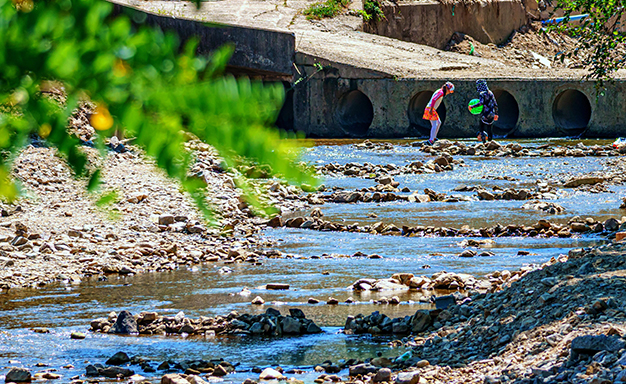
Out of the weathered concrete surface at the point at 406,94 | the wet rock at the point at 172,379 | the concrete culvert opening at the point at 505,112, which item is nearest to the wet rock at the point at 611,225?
the wet rock at the point at 172,379

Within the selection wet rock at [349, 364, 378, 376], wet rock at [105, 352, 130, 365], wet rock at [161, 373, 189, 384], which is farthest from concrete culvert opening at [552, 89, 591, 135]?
wet rock at [161, 373, 189, 384]

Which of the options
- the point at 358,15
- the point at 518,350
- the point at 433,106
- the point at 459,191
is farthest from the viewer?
the point at 358,15

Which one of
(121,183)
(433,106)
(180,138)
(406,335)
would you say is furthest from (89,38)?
(433,106)

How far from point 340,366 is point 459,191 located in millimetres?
10078

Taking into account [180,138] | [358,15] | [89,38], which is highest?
[358,15]

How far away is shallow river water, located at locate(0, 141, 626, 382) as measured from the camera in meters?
5.80

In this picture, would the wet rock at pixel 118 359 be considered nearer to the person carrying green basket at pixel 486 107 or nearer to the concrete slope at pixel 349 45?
the concrete slope at pixel 349 45

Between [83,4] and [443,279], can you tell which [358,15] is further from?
[83,4]

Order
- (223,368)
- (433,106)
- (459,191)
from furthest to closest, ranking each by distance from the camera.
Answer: (433,106)
(459,191)
(223,368)

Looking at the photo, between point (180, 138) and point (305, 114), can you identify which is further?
point (305, 114)

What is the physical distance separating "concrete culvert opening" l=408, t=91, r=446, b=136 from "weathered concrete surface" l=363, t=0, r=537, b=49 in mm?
8478

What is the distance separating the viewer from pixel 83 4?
Answer: 5.55 feet

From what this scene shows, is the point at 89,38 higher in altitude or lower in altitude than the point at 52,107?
higher

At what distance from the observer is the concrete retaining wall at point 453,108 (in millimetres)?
23422
